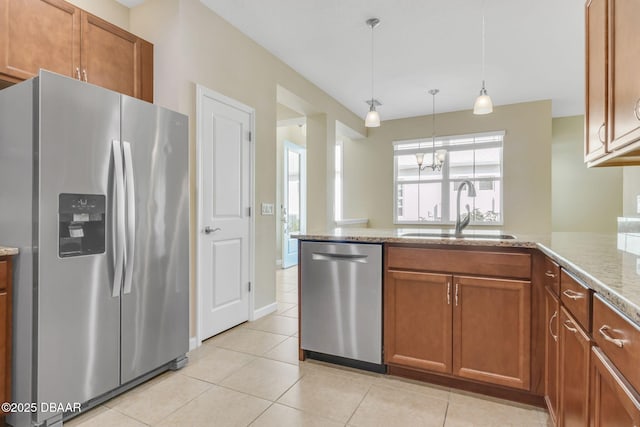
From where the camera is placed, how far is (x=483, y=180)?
5.84 metres

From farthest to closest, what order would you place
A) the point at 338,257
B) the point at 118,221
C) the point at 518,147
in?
the point at 518,147 → the point at 338,257 → the point at 118,221

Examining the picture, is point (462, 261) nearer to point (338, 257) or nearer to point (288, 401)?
point (338, 257)

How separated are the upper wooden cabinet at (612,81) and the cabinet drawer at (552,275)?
56 cm

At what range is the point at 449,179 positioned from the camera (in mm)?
6109

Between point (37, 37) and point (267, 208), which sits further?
point (267, 208)

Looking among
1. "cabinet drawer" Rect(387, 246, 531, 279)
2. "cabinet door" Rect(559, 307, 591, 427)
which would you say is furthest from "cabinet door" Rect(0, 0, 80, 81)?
"cabinet door" Rect(559, 307, 591, 427)

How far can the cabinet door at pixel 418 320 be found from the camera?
2.03m

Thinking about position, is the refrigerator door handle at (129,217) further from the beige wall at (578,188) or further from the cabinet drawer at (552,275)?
the beige wall at (578,188)

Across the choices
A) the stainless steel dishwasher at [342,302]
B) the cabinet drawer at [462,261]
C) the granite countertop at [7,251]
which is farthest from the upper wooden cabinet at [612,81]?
the granite countertop at [7,251]

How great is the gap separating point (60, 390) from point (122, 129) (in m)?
1.42

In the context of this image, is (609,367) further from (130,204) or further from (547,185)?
(547,185)

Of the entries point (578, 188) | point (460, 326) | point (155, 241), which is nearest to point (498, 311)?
point (460, 326)

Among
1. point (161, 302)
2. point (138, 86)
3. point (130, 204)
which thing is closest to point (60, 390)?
point (161, 302)

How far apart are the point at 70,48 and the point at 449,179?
18.5 ft
